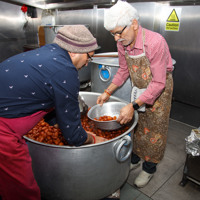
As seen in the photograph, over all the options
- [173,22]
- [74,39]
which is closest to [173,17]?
[173,22]

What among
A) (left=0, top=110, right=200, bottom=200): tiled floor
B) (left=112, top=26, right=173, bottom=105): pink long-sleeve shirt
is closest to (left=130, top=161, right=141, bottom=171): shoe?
(left=0, top=110, right=200, bottom=200): tiled floor

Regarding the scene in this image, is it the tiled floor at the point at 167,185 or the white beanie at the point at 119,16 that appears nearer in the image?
the white beanie at the point at 119,16

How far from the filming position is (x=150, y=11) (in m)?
2.91

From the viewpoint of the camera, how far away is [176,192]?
1.76 meters

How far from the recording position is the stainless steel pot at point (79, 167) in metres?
1.21

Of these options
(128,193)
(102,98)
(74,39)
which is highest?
(74,39)

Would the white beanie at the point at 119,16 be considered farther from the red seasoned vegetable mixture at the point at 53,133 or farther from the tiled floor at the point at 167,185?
the tiled floor at the point at 167,185

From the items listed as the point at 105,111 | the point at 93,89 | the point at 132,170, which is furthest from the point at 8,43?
the point at 132,170

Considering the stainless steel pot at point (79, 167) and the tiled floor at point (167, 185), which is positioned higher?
A: the stainless steel pot at point (79, 167)

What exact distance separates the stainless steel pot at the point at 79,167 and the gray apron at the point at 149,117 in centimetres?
38

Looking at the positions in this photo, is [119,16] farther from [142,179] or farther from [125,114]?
[142,179]

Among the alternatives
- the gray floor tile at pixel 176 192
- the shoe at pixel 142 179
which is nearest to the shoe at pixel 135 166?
the shoe at pixel 142 179

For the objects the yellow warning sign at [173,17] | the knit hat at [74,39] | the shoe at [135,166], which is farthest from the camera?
the yellow warning sign at [173,17]

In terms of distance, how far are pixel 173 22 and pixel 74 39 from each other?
8.06ft
